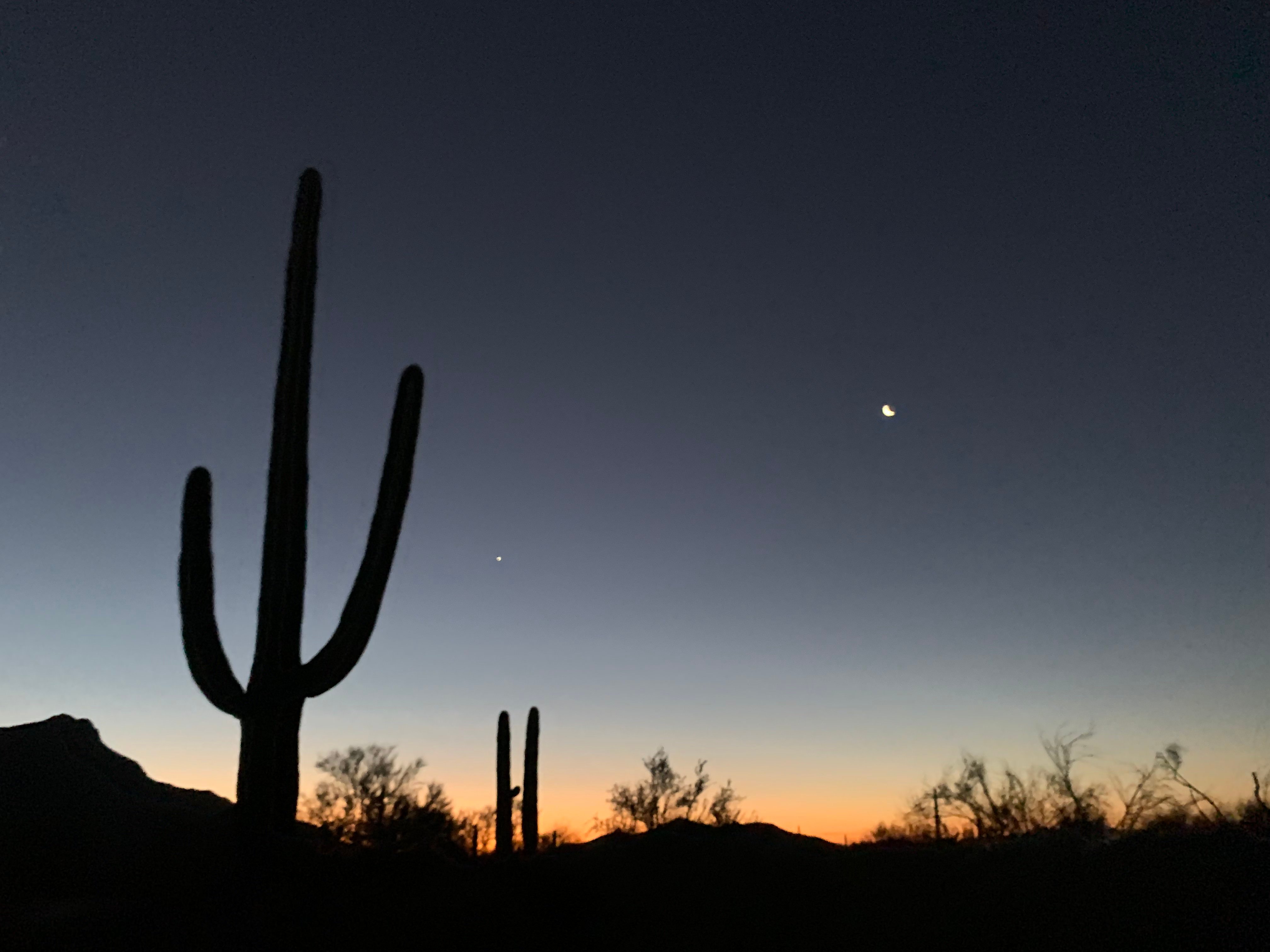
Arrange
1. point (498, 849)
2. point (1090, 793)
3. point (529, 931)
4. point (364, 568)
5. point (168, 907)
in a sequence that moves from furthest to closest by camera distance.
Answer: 1. point (1090, 793)
2. point (498, 849)
3. point (364, 568)
4. point (529, 931)
5. point (168, 907)

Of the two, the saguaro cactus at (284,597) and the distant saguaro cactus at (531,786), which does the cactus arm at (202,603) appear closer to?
the saguaro cactus at (284,597)

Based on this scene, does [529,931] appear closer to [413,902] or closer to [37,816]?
[413,902]

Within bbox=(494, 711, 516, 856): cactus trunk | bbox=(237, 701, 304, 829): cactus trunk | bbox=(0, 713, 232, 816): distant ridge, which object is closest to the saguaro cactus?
bbox=(237, 701, 304, 829): cactus trunk

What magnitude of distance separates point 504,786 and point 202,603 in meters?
10.1

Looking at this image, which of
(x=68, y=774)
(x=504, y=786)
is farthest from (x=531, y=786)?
(x=68, y=774)

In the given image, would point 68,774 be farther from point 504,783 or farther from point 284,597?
point 504,783

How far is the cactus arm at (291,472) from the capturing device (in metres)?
9.22

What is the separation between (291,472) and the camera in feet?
31.6

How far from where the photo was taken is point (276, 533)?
9398 mm

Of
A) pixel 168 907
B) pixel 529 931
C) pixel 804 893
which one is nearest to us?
pixel 168 907

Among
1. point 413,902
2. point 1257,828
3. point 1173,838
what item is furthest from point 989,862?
point 413,902

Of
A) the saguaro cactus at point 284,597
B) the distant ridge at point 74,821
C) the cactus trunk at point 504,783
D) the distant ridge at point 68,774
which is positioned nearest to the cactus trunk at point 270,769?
the saguaro cactus at point 284,597

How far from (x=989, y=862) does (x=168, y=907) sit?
6.90 meters

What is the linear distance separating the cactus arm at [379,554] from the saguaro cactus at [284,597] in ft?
0.04
